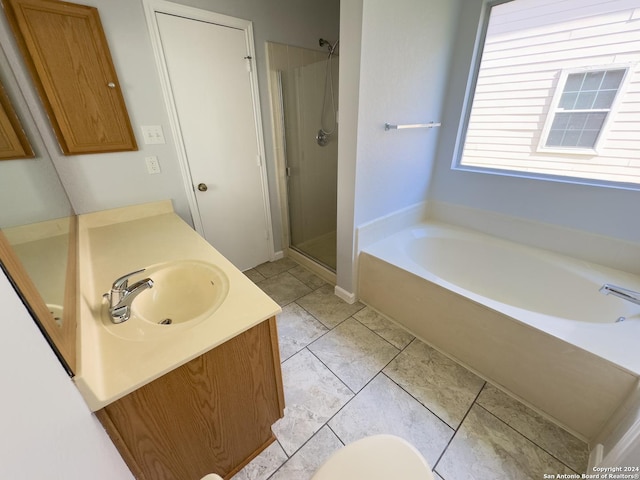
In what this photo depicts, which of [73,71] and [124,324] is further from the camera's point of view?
[73,71]

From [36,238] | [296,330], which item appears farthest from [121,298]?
[296,330]

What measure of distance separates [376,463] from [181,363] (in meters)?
0.64

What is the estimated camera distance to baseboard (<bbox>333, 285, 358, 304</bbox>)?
207 centimetres

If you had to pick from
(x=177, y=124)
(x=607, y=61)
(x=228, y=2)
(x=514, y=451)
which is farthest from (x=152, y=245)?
(x=607, y=61)

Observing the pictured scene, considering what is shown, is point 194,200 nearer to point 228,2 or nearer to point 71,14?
point 71,14

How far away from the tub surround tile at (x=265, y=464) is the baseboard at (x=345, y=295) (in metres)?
1.10

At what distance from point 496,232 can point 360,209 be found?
1169mm

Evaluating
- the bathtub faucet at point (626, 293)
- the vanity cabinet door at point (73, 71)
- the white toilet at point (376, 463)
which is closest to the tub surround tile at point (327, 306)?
the white toilet at point (376, 463)

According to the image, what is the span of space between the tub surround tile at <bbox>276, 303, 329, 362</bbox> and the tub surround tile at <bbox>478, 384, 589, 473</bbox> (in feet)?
3.30

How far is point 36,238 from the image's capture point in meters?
0.72

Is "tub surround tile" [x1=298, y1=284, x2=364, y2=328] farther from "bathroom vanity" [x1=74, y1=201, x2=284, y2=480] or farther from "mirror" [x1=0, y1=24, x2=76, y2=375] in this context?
"mirror" [x1=0, y1=24, x2=76, y2=375]

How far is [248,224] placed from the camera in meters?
2.41

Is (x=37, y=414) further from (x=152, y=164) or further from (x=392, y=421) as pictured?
(x=152, y=164)

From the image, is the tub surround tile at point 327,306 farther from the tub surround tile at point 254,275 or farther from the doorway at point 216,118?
the doorway at point 216,118
